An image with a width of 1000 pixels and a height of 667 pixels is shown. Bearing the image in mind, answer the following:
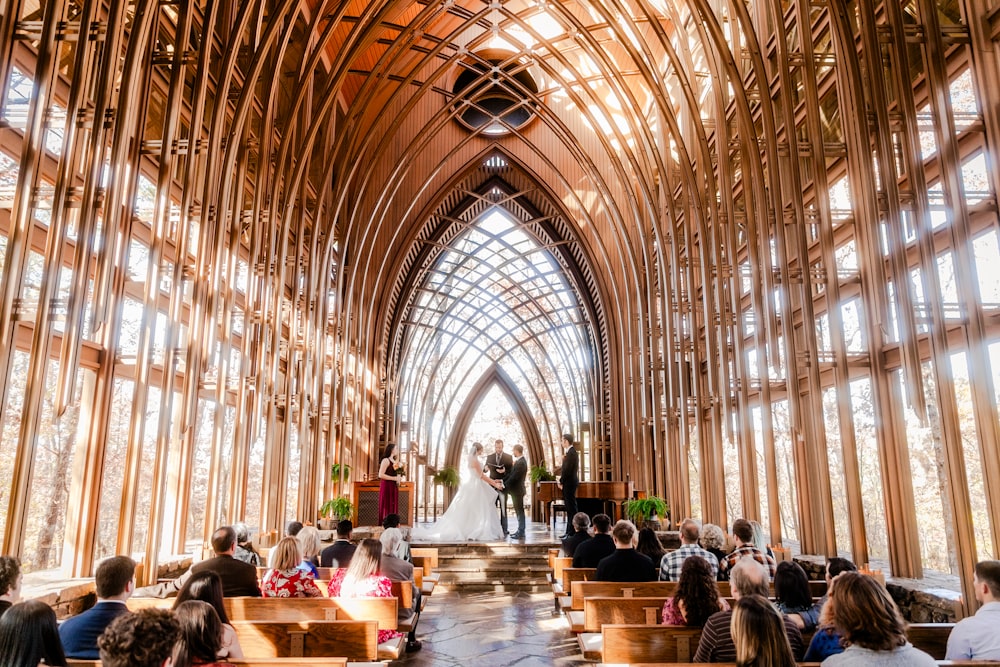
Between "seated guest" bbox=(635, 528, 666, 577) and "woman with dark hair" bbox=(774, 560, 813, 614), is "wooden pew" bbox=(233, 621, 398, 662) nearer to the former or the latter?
"woman with dark hair" bbox=(774, 560, 813, 614)

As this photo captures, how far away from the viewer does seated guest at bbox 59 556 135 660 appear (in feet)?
11.1

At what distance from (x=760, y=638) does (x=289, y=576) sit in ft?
12.4

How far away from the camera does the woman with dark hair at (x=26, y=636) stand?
2.71 meters

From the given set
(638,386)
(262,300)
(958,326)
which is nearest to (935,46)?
(958,326)

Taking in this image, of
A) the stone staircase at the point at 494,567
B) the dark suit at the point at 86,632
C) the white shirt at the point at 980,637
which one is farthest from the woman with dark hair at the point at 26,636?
the stone staircase at the point at 494,567

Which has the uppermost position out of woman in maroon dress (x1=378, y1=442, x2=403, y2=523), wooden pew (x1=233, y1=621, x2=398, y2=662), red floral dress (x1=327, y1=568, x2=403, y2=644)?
woman in maroon dress (x1=378, y1=442, x2=403, y2=523)

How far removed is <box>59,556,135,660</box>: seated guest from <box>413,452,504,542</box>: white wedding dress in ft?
30.8

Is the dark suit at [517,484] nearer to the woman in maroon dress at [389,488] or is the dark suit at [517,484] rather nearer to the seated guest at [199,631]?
the woman in maroon dress at [389,488]

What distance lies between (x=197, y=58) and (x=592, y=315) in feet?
51.2

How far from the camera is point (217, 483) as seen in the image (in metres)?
9.34

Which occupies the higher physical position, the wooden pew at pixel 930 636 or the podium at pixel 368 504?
the podium at pixel 368 504

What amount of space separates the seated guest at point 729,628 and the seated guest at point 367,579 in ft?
9.17

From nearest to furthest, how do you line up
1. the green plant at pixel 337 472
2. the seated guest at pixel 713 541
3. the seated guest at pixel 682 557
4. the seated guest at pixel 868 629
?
the seated guest at pixel 868 629, the seated guest at pixel 682 557, the seated guest at pixel 713 541, the green plant at pixel 337 472

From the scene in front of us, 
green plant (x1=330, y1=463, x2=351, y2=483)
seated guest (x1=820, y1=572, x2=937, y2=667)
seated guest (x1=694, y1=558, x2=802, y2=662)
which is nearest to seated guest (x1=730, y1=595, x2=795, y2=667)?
seated guest (x1=820, y1=572, x2=937, y2=667)
